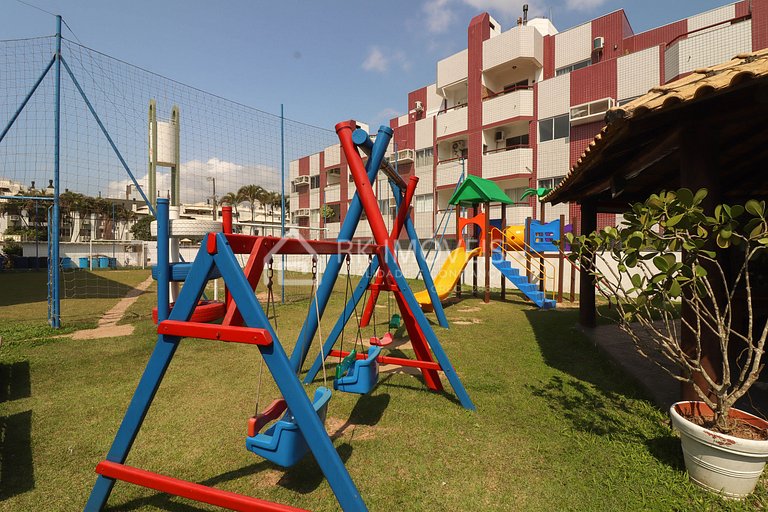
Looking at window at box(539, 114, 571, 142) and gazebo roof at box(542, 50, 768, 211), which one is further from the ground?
window at box(539, 114, 571, 142)

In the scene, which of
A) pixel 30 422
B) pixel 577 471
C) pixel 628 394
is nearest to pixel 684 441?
pixel 577 471

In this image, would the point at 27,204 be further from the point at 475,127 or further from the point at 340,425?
the point at 340,425

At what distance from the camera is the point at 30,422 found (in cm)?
329

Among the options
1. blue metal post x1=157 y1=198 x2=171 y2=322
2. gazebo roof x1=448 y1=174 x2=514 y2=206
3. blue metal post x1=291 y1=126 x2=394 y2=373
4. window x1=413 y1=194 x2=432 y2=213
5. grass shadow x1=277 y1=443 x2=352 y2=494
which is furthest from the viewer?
window x1=413 y1=194 x2=432 y2=213

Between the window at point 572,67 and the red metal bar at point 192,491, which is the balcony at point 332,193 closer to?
the window at point 572,67

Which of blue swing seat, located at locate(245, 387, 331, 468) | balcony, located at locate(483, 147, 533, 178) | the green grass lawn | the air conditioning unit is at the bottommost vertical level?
the green grass lawn

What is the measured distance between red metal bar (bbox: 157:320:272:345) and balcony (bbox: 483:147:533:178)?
1790 cm

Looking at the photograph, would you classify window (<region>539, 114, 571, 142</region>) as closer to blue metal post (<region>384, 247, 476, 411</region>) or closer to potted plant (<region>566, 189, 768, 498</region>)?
blue metal post (<region>384, 247, 476, 411</region>)

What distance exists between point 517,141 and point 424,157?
18.4 ft

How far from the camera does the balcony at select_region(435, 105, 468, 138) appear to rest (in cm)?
2045

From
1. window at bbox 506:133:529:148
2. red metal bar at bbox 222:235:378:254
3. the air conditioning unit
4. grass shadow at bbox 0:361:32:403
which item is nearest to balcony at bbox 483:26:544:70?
the air conditioning unit

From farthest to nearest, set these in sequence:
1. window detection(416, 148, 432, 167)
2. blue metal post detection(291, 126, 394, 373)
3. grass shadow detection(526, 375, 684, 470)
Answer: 1. window detection(416, 148, 432, 167)
2. blue metal post detection(291, 126, 394, 373)
3. grass shadow detection(526, 375, 684, 470)

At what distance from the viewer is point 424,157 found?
74.9 feet

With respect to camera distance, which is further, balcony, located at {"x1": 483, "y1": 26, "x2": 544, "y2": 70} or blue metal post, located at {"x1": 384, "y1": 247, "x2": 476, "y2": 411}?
balcony, located at {"x1": 483, "y1": 26, "x2": 544, "y2": 70}
